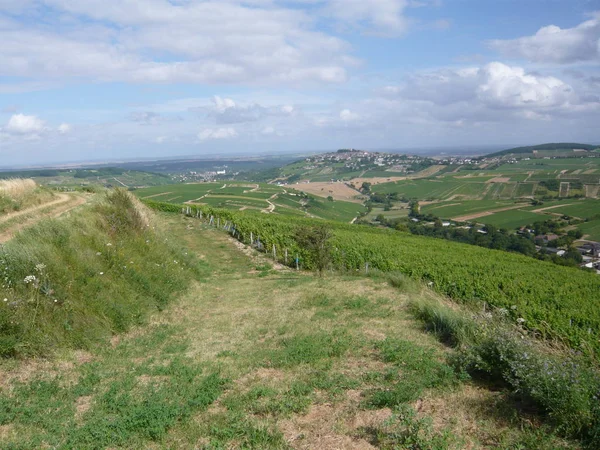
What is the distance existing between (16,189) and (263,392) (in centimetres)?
1908

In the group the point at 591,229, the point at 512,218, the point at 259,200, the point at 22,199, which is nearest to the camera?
the point at 22,199

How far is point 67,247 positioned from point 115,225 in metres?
3.68

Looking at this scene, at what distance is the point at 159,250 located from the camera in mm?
14641

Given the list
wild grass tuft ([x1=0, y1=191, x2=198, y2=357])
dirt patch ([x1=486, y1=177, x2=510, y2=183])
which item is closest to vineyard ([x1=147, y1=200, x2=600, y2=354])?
wild grass tuft ([x1=0, y1=191, x2=198, y2=357])

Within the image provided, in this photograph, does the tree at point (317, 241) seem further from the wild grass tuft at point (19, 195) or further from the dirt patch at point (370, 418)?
the wild grass tuft at point (19, 195)

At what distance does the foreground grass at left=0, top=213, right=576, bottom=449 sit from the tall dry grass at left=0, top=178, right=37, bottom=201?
1271 cm

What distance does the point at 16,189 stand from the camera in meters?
19.6

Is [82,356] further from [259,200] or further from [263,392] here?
[259,200]

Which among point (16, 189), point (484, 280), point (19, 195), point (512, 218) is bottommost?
point (512, 218)

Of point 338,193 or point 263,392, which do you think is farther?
point 338,193

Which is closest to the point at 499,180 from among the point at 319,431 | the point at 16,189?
the point at 16,189

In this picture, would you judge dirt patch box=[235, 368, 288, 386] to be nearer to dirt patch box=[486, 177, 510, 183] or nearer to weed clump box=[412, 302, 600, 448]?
weed clump box=[412, 302, 600, 448]

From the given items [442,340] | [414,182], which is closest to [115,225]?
[442,340]

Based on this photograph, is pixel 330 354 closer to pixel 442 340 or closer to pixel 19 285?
pixel 442 340
